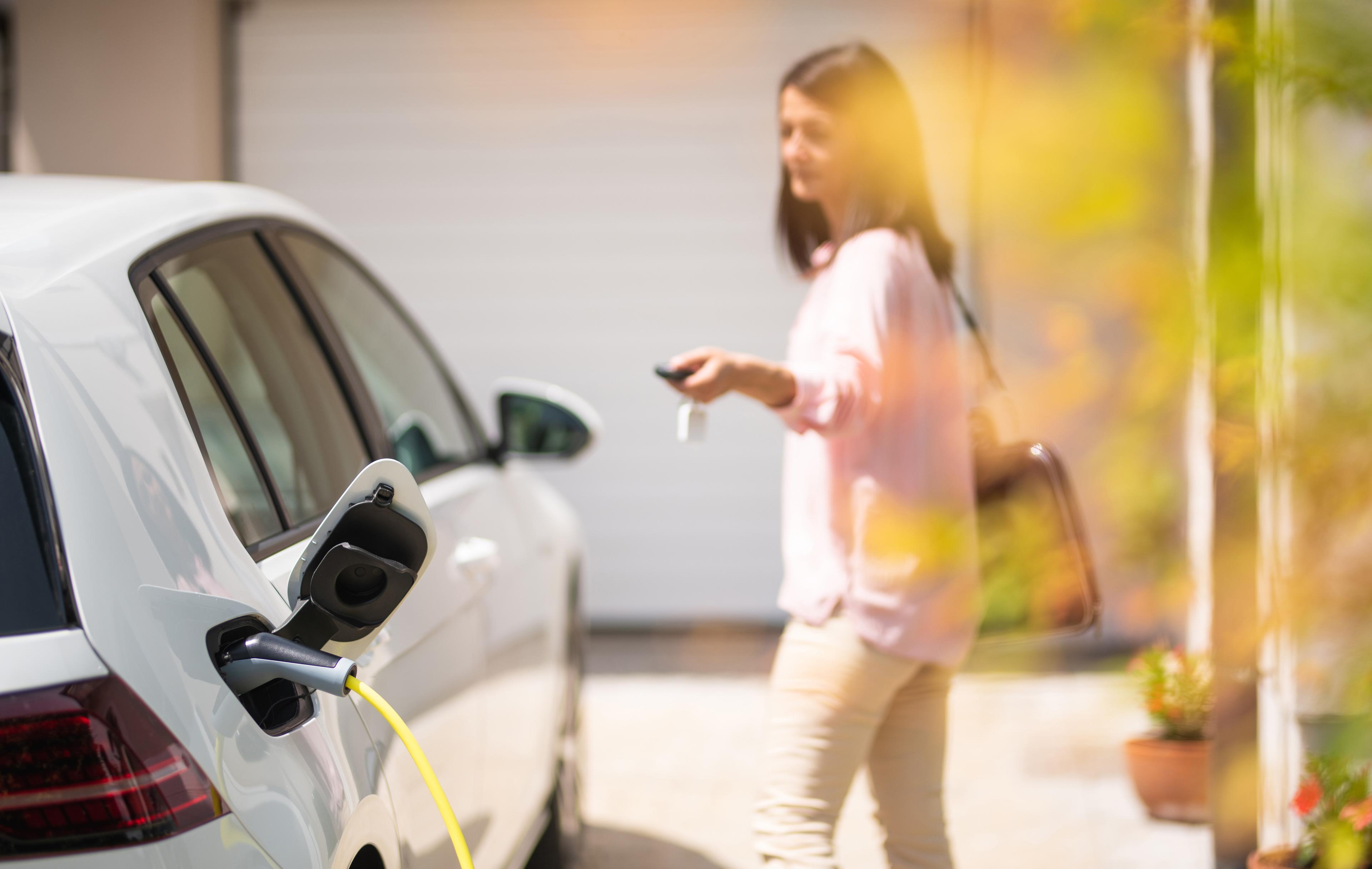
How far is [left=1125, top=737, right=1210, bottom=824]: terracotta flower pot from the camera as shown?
382 cm

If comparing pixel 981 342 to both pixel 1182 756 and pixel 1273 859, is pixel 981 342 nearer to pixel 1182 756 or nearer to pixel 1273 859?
pixel 1273 859

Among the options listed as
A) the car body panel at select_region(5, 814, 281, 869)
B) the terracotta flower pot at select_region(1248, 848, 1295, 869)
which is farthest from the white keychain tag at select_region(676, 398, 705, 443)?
the terracotta flower pot at select_region(1248, 848, 1295, 869)

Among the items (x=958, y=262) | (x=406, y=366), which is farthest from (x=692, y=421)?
(x=958, y=262)

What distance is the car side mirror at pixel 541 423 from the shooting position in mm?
3025

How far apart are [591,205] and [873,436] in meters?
4.82

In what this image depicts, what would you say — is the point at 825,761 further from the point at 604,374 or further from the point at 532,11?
the point at 532,11

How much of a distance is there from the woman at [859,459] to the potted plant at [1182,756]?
1.91m

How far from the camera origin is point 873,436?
201cm

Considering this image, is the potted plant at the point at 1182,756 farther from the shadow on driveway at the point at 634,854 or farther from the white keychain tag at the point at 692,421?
the white keychain tag at the point at 692,421

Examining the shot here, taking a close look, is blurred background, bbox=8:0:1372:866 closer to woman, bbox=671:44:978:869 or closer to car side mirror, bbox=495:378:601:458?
woman, bbox=671:44:978:869

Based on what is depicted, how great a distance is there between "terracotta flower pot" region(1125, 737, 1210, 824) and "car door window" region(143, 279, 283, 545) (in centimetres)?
273

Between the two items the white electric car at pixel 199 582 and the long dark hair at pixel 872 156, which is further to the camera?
the long dark hair at pixel 872 156

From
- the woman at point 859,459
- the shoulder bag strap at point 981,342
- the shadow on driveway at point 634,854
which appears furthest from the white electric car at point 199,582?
the shadow on driveway at point 634,854

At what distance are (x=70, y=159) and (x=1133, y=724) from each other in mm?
6968
